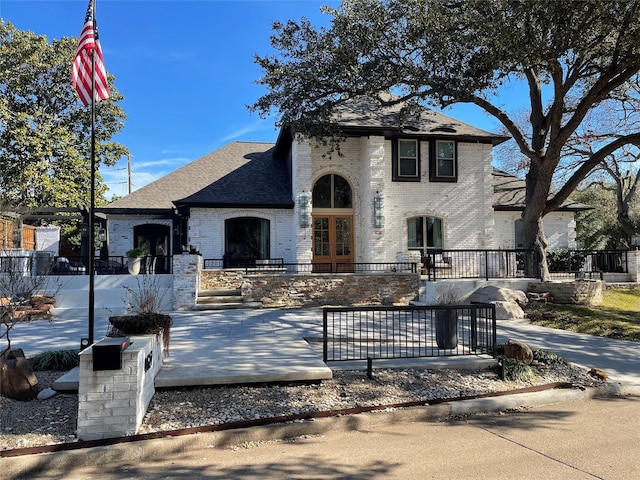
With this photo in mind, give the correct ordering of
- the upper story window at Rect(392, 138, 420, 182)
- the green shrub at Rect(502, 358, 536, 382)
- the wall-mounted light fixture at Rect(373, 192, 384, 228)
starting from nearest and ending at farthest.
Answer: the green shrub at Rect(502, 358, 536, 382)
the wall-mounted light fixture at Rect(373, 192, 384, 228)
the upper story window at Rect(392, 138, 420, 182)

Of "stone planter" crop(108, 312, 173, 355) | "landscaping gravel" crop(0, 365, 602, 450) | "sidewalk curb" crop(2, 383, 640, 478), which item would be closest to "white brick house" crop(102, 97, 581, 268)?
"landscaping gravel" crop(0, 365, 602, 450)

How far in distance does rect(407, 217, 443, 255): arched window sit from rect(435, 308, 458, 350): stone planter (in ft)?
34.3

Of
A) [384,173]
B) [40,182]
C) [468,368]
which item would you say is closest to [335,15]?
[384,173]

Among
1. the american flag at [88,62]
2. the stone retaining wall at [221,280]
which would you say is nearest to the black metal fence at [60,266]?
the stone retaining wall at [221,280]

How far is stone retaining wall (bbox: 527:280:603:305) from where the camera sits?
1280cm

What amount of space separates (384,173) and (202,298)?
8572 mm

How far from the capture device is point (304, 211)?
16.1 metres

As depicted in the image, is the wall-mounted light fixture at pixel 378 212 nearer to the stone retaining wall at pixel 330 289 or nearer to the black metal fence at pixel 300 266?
the black metal fence at pixel 300 266

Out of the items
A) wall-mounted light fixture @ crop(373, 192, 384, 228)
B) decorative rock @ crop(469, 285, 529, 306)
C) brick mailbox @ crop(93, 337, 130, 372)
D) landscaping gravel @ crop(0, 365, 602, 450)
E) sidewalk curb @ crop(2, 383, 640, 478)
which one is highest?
wall-mounted light fixture @ crop(373, 192, 384, 228)

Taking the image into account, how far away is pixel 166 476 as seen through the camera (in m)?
3.74

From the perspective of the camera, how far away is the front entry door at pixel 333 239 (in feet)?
57.7

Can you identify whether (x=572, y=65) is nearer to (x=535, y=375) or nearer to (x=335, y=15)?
(x=335, y=15)

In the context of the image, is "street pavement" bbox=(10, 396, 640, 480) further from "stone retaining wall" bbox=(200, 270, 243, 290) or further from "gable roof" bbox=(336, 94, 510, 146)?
"gable roof" bbox=(336, 94, 510, 146)

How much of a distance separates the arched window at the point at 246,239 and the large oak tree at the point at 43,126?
43.5ft
